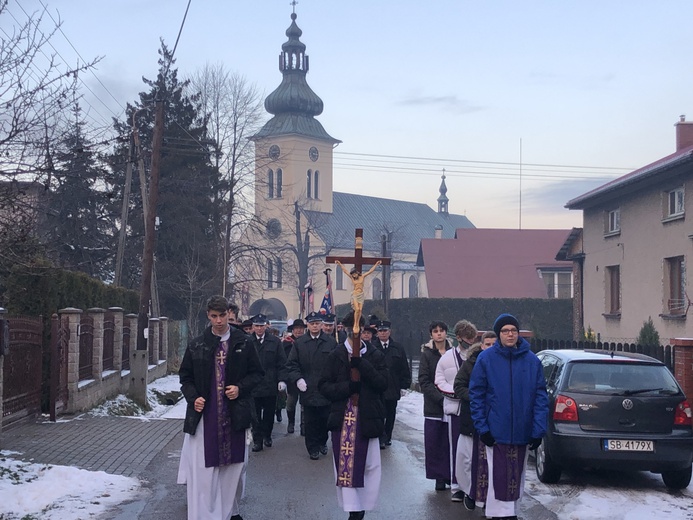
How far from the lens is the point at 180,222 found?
1531 inches

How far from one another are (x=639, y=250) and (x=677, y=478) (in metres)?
20.2

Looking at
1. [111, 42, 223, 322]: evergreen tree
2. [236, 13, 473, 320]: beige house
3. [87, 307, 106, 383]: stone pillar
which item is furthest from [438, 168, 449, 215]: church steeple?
[87, 307, 106, 383]: stone pillar

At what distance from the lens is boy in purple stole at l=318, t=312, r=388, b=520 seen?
301 inches

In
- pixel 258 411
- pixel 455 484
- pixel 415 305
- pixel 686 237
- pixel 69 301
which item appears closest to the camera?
pixel 455 484

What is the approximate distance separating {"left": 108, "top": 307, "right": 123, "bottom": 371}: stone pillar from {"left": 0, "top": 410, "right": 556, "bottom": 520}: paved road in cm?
460

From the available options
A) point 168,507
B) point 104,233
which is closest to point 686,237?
point 168,507

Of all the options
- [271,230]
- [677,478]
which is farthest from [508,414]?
[271,230]

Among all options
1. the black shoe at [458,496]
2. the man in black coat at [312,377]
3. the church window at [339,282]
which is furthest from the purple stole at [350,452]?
the church window at [339,282]

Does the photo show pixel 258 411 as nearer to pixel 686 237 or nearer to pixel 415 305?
pixel 686 237

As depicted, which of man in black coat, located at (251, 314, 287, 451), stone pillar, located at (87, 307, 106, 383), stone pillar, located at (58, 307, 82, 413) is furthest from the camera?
stone pillar, located at (87, 307, 106, 383)

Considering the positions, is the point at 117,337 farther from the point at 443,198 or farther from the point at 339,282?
the point at 443,198

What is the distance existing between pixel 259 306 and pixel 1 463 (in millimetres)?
76842

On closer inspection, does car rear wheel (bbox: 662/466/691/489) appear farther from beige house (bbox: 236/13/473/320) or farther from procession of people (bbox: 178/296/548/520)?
beige house (bbox: 236/13/473/320)

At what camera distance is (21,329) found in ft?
44.6
